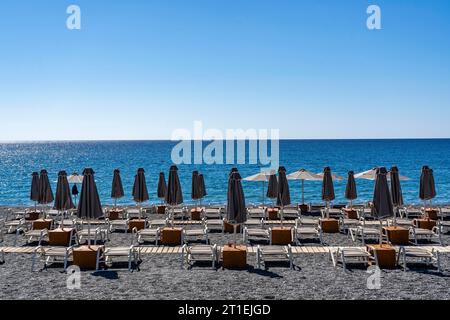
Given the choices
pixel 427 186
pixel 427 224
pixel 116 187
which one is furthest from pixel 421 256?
pixel 116 187

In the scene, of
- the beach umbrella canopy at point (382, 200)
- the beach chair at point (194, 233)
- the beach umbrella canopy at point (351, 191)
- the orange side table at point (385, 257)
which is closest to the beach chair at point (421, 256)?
the orange side table at point (385, 257)

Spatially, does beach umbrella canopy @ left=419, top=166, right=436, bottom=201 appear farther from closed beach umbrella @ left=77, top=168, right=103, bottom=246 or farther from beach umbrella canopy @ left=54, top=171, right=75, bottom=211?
beach umbrella canopy @ left=54, top=171, right=75, bottom=211

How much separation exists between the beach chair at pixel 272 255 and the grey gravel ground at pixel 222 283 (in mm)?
230

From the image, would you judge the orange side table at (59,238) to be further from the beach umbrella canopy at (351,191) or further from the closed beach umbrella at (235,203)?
the beach umbrella canopy at (351,191)

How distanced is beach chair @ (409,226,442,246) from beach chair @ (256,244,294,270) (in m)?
4.74

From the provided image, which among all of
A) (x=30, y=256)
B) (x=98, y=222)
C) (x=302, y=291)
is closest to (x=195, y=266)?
(x=302, y=291)

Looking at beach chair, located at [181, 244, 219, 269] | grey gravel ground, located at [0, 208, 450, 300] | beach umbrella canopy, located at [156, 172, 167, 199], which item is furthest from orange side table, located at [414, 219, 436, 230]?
beach umbrella canopy, located at [156, 172, 167, 199]

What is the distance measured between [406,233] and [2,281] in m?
11.6

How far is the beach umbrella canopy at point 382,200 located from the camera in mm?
11438

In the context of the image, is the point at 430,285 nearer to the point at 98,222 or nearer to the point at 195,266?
the point at 195,266

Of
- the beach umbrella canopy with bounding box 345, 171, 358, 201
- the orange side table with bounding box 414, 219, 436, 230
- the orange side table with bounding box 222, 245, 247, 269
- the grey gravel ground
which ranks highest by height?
the beach umbrella canopy with bounding box 345, 171, 358, 201

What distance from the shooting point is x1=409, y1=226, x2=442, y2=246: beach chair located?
13211 mm
